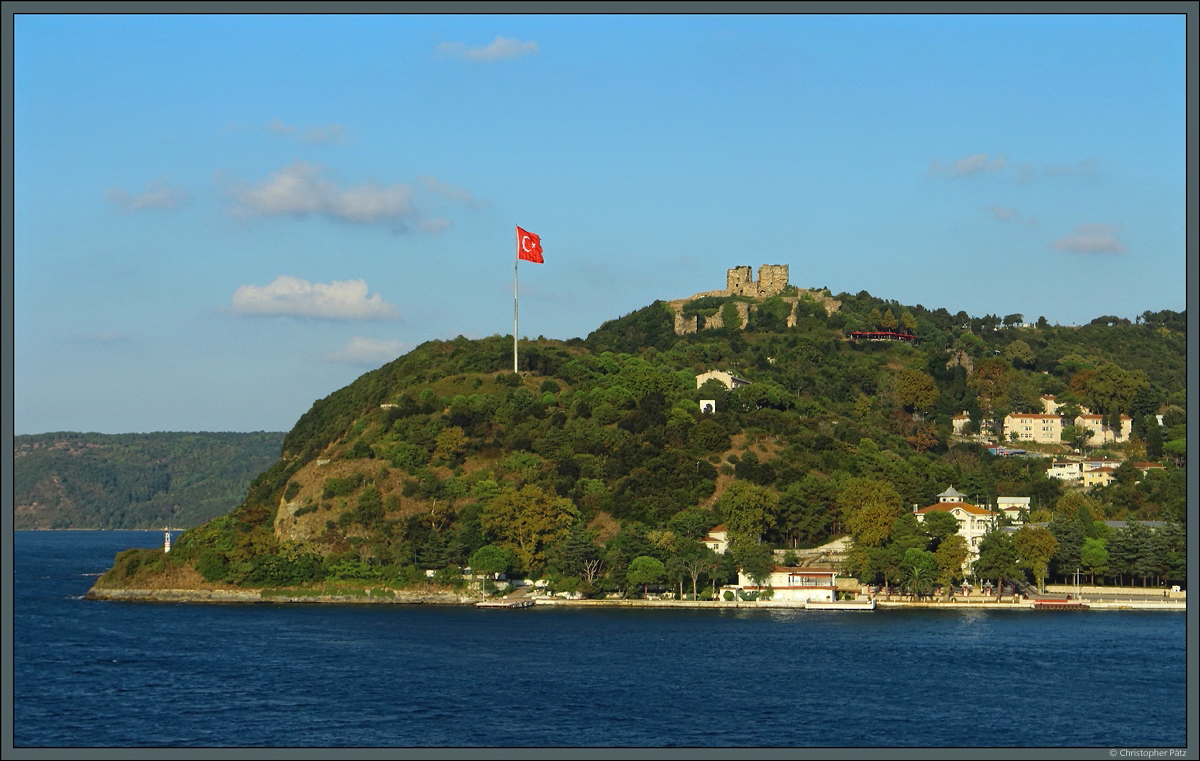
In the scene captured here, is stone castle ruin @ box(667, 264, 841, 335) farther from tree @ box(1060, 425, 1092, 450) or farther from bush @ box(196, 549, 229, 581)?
bush @ box(196, 549, 229, 581)

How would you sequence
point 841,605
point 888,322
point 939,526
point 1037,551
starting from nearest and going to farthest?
point 841,605, point 1037,551, point 939,526, point 888,322

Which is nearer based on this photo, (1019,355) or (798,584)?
(798,584)

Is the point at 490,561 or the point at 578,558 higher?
the point at 578,558

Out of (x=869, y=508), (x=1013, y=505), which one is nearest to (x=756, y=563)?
(x=869, y=508)

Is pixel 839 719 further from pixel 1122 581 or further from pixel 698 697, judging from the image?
pixel 1122 581

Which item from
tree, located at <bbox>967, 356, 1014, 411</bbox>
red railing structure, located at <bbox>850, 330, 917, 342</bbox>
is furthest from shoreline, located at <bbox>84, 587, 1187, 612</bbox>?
red railing structure, located at <bbox>850, 330, 917, 342</bbox>

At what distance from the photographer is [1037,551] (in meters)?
90.8

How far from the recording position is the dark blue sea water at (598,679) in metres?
48.0

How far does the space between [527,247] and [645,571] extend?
102 ft

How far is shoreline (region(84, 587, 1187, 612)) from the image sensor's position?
8669 cm

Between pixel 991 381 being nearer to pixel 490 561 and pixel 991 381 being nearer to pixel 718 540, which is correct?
pixel 718 540

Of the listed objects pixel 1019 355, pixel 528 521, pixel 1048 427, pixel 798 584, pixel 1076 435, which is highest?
pixel 1019 355

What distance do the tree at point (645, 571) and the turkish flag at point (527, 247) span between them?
2892 cm

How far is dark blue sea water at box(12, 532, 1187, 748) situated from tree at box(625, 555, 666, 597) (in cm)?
535
